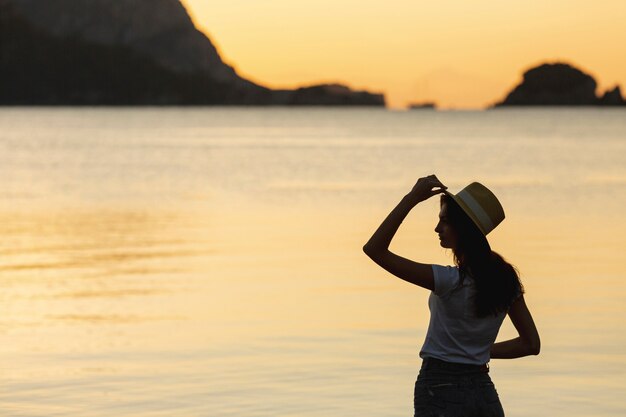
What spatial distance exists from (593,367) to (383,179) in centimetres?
4365

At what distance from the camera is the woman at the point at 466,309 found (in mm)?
5480

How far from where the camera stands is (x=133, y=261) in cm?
2208

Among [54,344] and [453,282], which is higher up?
[453,282]

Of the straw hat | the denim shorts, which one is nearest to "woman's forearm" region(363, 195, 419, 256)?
the straw hat

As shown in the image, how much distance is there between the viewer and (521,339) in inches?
227

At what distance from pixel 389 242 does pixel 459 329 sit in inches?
21.9

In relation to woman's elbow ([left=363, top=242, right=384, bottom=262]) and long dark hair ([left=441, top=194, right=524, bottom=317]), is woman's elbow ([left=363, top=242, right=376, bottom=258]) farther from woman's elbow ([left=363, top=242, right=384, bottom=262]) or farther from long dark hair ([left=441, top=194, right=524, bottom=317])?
long dark hair ([left=441, top=194, right=524, bottom=317])

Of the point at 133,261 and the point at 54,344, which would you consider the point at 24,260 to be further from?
the point at 54,344

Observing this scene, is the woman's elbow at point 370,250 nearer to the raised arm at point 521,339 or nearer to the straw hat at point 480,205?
the straw hat at point 480,205

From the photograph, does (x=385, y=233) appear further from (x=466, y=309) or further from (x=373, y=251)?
(x=466, y=309)

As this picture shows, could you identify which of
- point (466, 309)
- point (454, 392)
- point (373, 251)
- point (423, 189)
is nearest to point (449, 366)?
point (454, 392)

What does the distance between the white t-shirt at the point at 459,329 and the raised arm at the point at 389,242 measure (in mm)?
225

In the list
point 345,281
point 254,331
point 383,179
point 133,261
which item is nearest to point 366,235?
point 133,261

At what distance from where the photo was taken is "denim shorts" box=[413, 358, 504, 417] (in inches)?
218
